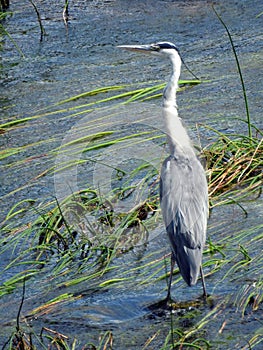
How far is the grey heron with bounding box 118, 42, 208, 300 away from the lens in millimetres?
4371

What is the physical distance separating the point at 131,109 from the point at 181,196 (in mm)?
2368

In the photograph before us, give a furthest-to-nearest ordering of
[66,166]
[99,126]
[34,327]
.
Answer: [99,126]
[66,166]
[34,327]

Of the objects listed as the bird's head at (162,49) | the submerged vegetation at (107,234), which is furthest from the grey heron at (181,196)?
the submerged vegetation at (107,234)

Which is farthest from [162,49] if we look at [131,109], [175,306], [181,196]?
[131,109]

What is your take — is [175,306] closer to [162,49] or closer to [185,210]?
[185,210]

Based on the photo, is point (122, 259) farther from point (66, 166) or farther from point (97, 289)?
point (66, 166)

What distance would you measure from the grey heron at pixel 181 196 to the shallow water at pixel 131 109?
0.78ft

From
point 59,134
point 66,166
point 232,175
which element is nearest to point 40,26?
point 59,134

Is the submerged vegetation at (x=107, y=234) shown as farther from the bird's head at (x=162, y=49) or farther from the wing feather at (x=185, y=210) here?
the bird's head at (x=162, y=49)

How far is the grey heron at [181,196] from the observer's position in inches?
172

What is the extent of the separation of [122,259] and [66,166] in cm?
119

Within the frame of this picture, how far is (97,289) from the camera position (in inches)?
179

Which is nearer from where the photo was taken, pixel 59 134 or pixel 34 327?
pixel 34 327

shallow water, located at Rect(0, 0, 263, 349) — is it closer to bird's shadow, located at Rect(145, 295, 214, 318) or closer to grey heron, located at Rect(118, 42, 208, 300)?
bird's shadow, located at Rect(145, 295, 214, 318)
